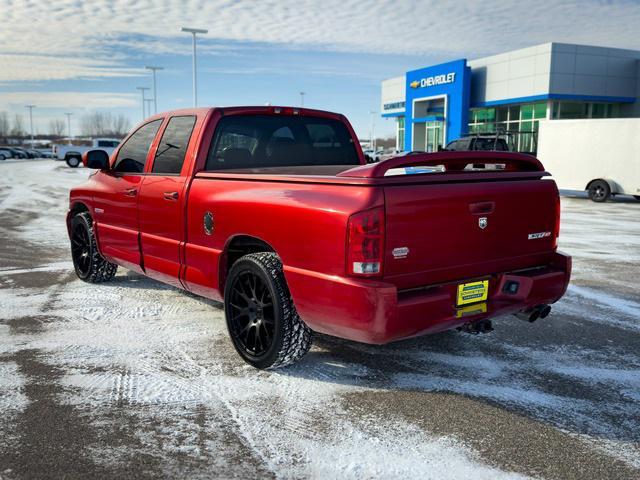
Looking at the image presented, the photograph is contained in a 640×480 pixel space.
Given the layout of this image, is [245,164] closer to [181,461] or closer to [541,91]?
[181,461]

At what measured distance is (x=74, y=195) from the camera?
6934mm

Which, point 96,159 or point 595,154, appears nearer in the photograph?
point 96,159

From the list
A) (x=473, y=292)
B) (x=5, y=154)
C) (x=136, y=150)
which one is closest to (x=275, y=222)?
(x=473, y=292)

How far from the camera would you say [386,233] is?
11.2 ft

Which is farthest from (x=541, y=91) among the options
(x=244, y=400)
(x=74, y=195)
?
(x=244, y=400)

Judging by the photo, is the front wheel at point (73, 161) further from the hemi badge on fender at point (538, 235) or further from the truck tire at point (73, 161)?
the hemi badge on fender at point (538, 235)

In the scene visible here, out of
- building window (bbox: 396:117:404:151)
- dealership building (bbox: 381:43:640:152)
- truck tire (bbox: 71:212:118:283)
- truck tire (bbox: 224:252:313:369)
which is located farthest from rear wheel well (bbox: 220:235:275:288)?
building window (bbox: 396:117:404:151)

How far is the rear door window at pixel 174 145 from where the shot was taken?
514cm

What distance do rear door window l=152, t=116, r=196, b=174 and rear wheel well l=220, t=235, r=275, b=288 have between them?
103cm

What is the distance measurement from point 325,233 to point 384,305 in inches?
22.0

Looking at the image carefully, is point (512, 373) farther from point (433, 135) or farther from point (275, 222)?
point (433, 135)

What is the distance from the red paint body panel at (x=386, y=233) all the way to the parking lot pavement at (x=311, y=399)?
529mm

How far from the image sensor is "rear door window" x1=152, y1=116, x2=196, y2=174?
16.9 feet

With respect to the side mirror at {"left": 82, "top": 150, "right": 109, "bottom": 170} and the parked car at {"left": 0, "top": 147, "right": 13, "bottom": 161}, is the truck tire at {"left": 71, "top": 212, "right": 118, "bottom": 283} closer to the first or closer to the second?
the side mirror at {"left": 82, "top": 150, "right": 109, "bottom": 170}
